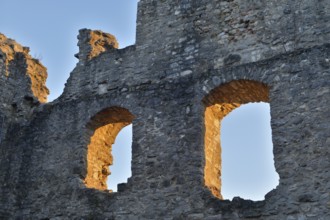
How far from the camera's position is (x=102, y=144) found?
10.1 metres

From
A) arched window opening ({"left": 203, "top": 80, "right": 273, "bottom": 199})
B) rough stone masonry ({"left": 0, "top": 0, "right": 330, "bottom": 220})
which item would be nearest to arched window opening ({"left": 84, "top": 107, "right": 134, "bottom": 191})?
rough stone masonry ({"left": 0, "top": 0, "right": 330, "bottom": 220})

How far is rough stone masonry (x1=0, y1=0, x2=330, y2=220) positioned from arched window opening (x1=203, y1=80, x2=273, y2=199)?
0.07ft

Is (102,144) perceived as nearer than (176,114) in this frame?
No

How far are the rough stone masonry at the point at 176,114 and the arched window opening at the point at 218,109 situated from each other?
0.02 m

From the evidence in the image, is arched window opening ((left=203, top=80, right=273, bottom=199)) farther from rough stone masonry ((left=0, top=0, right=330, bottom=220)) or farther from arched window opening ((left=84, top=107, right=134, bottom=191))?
arched window opening ((left=84, top=107, right=134, bottom=191))

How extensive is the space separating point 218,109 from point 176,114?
28.9 inches

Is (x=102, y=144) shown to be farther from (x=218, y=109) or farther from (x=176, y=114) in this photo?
(x=218, y=109)

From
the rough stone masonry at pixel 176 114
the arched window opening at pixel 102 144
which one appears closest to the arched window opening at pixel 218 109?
the rough stone masonry at pixel 176 114

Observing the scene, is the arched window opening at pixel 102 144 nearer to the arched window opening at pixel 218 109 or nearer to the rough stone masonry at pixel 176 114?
the rough stone masonry at pixel 176 114

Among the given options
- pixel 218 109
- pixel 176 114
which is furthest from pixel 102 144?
pixel 218 109

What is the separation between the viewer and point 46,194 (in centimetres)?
948

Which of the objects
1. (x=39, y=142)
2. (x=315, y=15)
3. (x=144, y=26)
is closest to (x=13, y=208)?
(x=39, y=142)

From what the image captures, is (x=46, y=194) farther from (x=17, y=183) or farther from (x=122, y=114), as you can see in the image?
(x=122, y=114)

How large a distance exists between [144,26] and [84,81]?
4.68ft
